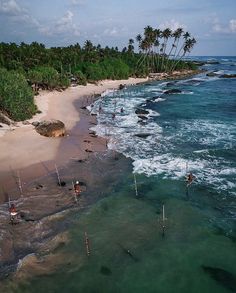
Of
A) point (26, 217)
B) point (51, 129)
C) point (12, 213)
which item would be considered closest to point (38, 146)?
point (51, 129)

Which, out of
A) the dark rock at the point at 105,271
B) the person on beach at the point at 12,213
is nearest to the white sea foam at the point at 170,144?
the person on beach at the point at 12,213

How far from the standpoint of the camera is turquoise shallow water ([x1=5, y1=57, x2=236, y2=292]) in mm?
17766

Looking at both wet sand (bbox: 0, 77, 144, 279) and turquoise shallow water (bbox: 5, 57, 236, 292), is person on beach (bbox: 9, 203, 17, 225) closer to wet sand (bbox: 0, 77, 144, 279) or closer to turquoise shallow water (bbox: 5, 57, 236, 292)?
wet sand (bbox: 0, 77, 144, 279)

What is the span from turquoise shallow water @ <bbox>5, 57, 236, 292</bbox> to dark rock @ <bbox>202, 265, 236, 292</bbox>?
54 mm

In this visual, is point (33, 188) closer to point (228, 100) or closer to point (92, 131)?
point (92, 131)

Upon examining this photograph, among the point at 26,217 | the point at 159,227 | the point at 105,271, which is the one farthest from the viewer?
the point at 26,217

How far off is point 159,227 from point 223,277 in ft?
18.3

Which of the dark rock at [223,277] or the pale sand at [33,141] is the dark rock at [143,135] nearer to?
the pale sand at [33,141]

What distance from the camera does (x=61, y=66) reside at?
92438 millimetres

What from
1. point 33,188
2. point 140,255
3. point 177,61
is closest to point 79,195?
point 33,188

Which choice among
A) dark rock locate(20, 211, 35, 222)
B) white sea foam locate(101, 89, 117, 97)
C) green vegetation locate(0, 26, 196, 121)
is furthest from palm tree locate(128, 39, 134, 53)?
dark rock locate(20, 211, 35, 222)

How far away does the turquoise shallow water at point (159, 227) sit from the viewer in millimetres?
17766

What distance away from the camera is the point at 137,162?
33.7 m

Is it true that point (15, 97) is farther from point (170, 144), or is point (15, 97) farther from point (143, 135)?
point (170, 144)
